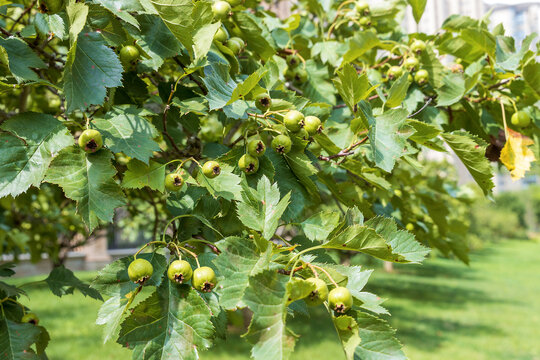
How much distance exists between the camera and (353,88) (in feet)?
4.62

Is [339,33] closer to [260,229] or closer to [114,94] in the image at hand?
[114,94]

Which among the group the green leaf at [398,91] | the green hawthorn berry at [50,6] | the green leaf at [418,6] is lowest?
the green leaf at [398,91]

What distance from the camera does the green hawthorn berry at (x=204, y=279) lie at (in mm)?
1170

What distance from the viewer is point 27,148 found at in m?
1.22

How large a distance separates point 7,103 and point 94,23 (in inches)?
74.2

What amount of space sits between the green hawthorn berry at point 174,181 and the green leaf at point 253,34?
706 mm

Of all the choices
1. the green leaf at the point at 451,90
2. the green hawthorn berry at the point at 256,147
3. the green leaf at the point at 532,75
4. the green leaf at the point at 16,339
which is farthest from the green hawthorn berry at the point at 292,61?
the green leaf at the point at 16,339

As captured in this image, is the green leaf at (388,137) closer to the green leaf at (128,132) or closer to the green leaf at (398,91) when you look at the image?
the green leaf at (398,91)

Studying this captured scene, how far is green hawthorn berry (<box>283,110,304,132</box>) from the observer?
1345 millimetres

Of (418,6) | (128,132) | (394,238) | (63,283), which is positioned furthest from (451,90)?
(63,283)

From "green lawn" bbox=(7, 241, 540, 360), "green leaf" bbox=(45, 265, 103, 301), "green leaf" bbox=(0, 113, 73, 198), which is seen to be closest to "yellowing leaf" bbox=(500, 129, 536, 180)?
"green leaf" bbox=(0, 113, 73, 198)

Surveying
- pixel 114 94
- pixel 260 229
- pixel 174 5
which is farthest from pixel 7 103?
pixel 260 229

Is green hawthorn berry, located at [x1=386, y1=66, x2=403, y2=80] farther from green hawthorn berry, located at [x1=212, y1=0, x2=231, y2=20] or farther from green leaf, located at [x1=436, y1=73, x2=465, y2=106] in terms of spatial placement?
green hawthorn berry, located at [x1=212, y1=0, x2=231, y2=20]

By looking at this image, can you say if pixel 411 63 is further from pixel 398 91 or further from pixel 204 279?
pixel 204 279
